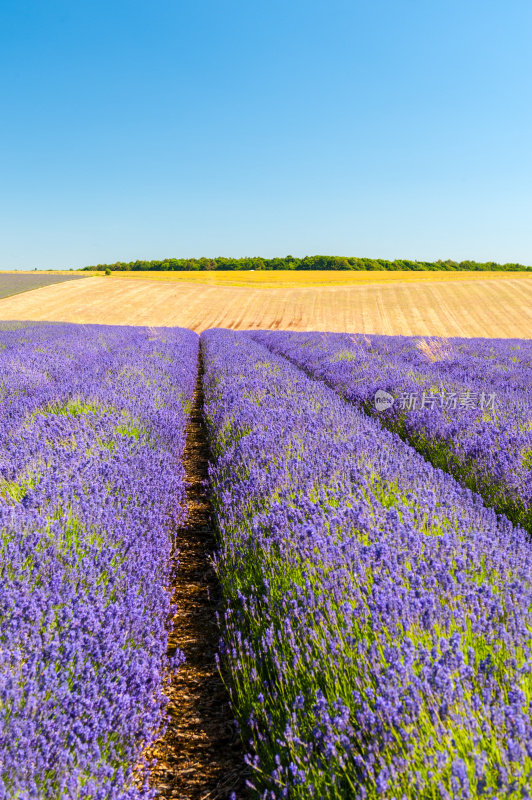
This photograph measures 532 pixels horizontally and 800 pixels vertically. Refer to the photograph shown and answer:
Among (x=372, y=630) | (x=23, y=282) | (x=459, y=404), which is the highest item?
(x=23, y=282)

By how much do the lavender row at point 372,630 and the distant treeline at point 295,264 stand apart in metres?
54.6

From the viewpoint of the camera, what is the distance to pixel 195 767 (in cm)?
193

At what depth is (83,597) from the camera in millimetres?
2008

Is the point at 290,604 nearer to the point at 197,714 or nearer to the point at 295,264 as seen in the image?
the point at 197,714

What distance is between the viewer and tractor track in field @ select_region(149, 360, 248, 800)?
1846 millimetres

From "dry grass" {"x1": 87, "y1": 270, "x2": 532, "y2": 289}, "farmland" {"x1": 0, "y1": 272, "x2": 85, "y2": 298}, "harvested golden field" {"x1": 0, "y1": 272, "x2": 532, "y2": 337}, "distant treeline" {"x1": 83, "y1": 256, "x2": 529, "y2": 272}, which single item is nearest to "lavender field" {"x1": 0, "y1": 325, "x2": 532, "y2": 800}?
"harvested golden field" {"x1": 0, "y1": 272, "x2": 532, "y2": 337}

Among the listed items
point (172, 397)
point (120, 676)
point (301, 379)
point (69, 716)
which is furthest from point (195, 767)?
point (301, 379)

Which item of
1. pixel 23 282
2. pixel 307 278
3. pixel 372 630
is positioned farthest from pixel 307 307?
pixel 372 630

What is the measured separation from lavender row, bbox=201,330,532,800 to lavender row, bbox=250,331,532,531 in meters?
0.45

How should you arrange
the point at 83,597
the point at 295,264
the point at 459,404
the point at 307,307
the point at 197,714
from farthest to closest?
the point at 295,264 → the point at 307,307 → the point at 459,404 → the point at 197,714 → the point at 83,597

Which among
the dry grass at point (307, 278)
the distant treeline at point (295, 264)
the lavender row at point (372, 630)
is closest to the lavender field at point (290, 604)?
the lavender row at point (372, 630)

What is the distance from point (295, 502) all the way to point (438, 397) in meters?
3.45

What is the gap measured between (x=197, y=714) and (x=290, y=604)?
65 cm

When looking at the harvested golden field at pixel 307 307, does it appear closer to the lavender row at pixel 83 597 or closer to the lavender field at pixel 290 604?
the lavender field at pixel 290 604
